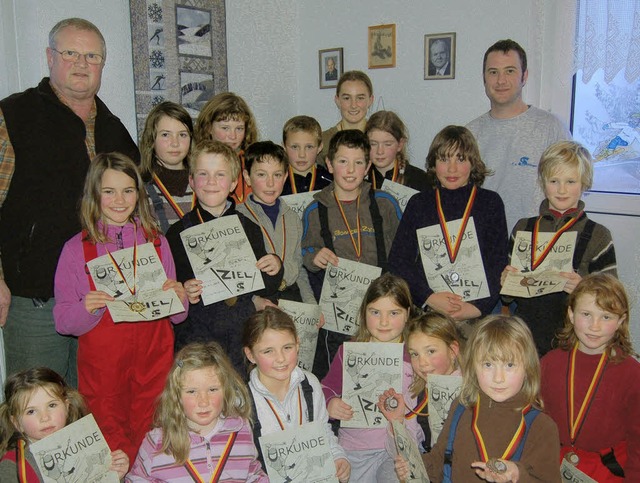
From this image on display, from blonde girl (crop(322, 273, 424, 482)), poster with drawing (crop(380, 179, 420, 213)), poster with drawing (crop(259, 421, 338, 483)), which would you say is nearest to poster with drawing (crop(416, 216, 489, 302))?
blonde girl (crop(322, 273, 424, 482))

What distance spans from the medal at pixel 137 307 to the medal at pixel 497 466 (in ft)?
5.46

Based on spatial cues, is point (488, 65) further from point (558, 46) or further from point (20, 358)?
point (20, 358)

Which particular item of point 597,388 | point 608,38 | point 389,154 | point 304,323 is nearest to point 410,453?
point 597,388

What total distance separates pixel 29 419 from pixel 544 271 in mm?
2540

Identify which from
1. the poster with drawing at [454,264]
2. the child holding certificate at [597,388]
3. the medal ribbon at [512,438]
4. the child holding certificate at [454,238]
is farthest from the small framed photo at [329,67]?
the medal ribbon at [512,438]

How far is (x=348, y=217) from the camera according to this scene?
3600mm

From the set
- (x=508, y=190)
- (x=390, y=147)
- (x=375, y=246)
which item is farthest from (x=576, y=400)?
(x=390, y=147)

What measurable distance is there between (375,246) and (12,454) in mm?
2153

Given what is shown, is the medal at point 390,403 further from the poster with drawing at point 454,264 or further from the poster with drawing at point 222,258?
the poster with drawing at point 222,258

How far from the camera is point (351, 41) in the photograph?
5.85m

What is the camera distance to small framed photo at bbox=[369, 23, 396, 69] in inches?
217

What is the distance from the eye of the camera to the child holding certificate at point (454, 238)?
3.30 meters

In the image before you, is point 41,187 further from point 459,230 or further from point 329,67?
point 329,67

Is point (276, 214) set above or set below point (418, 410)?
above
